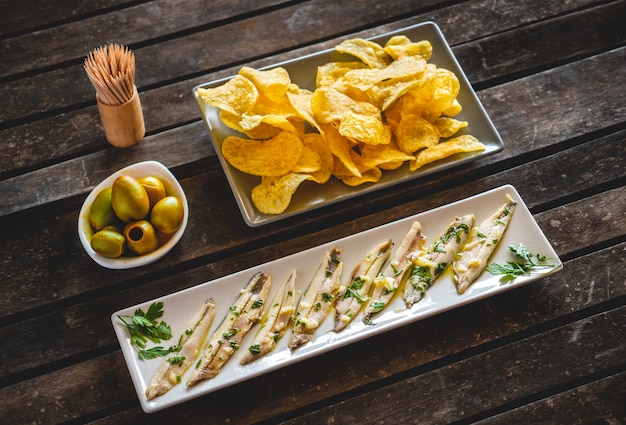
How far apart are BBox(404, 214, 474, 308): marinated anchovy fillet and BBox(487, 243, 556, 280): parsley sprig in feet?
0.32

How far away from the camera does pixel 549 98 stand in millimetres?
1974

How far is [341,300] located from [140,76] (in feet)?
2.99

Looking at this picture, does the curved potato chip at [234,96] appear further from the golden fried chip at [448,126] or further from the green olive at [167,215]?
the golden fried chip at [448,126]

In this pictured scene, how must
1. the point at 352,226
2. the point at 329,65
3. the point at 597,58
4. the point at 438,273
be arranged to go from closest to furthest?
1. the point at 438,273
2. the point at 352,226
3. the point at 329,65
4. the point at 597,58

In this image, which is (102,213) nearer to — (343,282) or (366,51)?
(343,282)

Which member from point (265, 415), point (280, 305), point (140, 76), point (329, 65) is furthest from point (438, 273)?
point (140, 76)

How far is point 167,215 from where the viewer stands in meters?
1.59

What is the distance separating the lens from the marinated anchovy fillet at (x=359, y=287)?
1.57m

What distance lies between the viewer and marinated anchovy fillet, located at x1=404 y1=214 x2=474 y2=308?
5.24ft

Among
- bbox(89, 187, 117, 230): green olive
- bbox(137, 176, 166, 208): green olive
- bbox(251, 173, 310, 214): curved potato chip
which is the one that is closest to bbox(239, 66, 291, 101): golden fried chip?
bbox(251, 173, 310, 214): curved potato chip

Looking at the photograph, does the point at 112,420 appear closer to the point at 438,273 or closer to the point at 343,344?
the point at 343,344

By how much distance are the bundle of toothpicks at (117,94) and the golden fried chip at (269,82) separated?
30 cm

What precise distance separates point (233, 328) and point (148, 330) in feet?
0.62

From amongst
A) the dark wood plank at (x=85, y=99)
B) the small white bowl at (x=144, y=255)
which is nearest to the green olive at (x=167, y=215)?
the small white bowl at (x=144, y=255)
